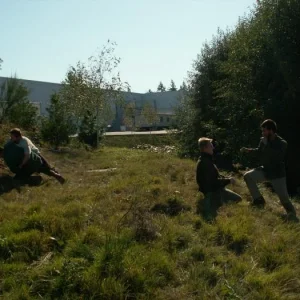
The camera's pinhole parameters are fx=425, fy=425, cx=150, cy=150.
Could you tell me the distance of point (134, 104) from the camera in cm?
6119

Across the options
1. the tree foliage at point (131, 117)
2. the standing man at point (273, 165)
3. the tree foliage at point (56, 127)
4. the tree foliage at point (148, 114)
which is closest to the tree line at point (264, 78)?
the tree foliage at point (56, 127)

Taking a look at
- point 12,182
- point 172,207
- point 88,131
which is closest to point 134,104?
point 88,131

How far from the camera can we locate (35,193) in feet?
25.1

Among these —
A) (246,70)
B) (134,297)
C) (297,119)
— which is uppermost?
(246,70)

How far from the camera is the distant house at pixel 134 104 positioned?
171 ft

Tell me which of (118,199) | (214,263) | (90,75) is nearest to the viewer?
(214,263)

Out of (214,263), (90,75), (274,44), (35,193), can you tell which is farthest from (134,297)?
(90,75)

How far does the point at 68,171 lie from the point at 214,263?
23.0 feet

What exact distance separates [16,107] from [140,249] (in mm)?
→ 13279

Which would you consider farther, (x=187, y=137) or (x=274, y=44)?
(x=187, y=137)

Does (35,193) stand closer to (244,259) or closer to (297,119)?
(244,259)

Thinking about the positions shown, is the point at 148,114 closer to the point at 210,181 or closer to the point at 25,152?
the point at 25,152

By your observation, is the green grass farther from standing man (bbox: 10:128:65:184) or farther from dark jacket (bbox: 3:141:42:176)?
dark jacket (bbox: 3:141:42:176)

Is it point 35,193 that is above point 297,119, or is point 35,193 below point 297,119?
below
